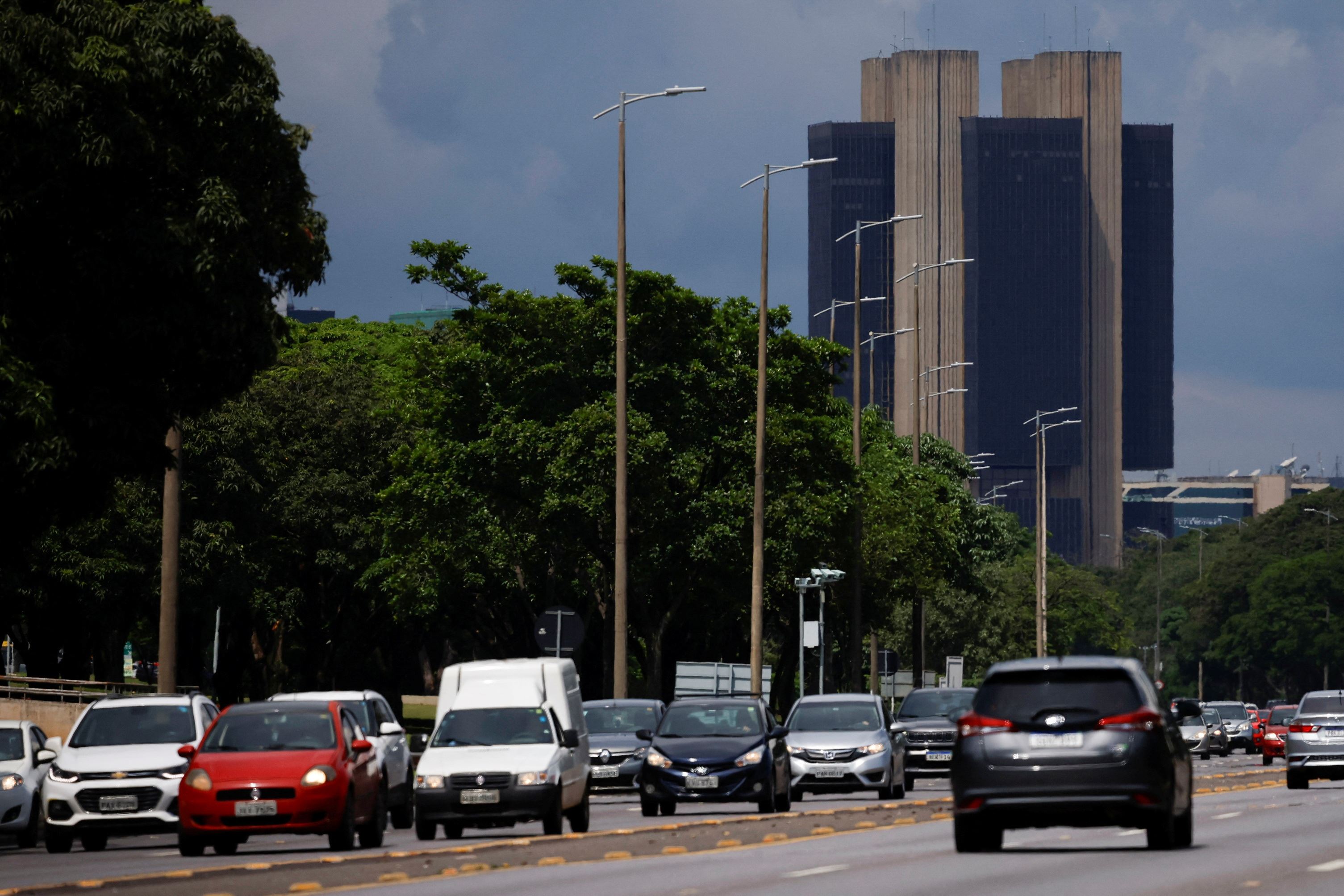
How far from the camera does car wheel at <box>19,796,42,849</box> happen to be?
25.1m

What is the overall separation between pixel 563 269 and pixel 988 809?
1375 inches

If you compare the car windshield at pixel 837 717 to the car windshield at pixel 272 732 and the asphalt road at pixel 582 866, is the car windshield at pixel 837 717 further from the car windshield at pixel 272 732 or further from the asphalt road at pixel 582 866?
the car windshield at pixel 272 732

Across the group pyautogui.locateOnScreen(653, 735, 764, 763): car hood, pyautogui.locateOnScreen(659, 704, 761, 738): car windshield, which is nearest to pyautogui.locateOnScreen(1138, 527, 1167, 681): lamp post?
pyautogui.locateOnScreen(659, 704, 761, 738): car windshield

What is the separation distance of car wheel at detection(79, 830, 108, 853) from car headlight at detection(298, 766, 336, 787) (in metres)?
3.38

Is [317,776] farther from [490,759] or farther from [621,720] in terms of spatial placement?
[621,720]

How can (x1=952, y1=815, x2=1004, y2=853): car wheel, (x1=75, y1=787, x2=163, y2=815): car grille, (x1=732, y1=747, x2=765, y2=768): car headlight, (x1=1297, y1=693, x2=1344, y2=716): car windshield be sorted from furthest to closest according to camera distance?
(x1=1297, y1=693, x2=1344, y2=716): car windshield < (x1=732, y1=747, x2=765, y2=768): car headlight < (x1=75, y1=787, x2=163, y2=815): car grille < (x1=952, y1=815, x2=1004, y2=853): car wheel

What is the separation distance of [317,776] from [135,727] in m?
4.23

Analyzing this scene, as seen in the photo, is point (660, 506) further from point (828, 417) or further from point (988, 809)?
point (988, 809)

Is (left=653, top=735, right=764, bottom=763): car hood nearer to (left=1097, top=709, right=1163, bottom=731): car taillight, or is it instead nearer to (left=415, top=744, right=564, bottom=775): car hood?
(left=415, top=744, right=564, bottom=775): car hood

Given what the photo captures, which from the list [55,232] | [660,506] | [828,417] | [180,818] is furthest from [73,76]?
[828,417]

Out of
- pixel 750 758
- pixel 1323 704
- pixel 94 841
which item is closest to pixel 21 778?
pixel 94 841

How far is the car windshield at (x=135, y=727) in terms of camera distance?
79.0 ft

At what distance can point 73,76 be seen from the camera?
79.0ft

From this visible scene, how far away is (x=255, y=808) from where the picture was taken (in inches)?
815
